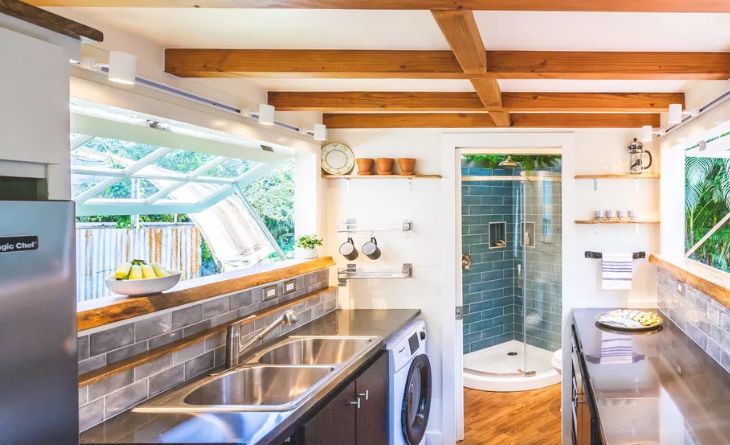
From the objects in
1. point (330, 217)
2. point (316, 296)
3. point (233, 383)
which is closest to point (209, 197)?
point (330, 217)

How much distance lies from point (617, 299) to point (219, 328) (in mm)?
2670

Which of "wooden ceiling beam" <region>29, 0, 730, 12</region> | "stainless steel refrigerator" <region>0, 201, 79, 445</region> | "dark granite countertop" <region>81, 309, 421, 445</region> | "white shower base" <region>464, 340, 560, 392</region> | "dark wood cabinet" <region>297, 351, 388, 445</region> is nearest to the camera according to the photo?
"stainless steel refrigerator" <region>0, 201, 79, 445</region>

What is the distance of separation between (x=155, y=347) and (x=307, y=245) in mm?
1400

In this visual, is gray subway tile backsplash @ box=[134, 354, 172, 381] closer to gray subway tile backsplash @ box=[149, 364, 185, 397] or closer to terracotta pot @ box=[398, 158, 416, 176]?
gray subway tile backsplash @ box=[149, 364, 185, 397]

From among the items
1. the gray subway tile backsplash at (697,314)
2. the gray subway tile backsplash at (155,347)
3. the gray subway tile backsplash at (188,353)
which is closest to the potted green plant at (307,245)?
the gray subway tile backsplash at (155,347)

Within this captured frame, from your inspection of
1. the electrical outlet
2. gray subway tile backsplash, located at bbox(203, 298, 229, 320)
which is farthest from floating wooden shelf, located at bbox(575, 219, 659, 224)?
gray subway tile backsplash, located at bbox(203, 298, 229, 320)

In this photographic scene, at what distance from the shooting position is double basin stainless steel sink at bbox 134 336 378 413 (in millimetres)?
1720

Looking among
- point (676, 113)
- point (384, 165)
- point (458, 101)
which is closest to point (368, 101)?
point (458, 101)

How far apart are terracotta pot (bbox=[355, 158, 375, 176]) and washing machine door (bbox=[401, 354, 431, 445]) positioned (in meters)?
1.30

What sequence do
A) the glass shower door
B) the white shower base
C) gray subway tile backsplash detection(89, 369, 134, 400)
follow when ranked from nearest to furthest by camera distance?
gray subway tile backsplash detection(89, 369, 134, 400)
the white shower base
the glass shower door

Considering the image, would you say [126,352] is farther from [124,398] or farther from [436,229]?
[436,229]

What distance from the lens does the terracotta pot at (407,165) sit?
10.9 feet

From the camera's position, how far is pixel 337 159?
11.2ft

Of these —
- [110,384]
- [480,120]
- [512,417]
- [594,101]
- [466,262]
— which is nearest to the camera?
[110,384]
